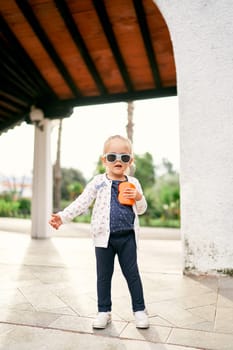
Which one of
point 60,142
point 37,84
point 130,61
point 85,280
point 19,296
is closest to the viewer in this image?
point 19,296

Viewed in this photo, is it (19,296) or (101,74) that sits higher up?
(101,74)

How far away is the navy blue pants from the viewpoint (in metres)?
1.95

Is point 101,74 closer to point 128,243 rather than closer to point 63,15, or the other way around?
point 63,15

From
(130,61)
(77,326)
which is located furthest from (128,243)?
(130,61)

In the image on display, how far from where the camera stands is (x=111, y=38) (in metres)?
5.12

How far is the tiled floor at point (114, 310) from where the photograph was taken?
169cm

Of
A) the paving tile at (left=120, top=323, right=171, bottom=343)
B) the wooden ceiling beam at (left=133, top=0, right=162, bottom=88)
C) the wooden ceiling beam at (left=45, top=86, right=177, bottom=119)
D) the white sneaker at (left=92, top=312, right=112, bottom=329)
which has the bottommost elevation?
the paving tile at (left=120, top=323, right=171, bottom=343)

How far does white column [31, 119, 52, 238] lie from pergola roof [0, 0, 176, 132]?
0.60 meters

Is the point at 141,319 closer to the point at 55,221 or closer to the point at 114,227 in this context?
the point at 114,227

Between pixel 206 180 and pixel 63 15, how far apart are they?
130 inches

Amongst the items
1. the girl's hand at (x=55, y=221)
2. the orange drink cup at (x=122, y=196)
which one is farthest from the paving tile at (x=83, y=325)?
the orange drink cup at (x=122, y=196)

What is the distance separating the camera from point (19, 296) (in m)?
2.58

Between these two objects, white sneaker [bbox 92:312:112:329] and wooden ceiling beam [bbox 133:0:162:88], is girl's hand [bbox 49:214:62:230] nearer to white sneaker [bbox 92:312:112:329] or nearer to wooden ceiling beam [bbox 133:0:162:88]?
white sneaker [bbox 92:312:112:329]

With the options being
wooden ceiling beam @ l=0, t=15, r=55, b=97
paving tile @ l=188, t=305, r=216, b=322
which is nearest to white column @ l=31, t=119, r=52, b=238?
wooden ceiling beam @ l=0, t=15, r=55, b=97
